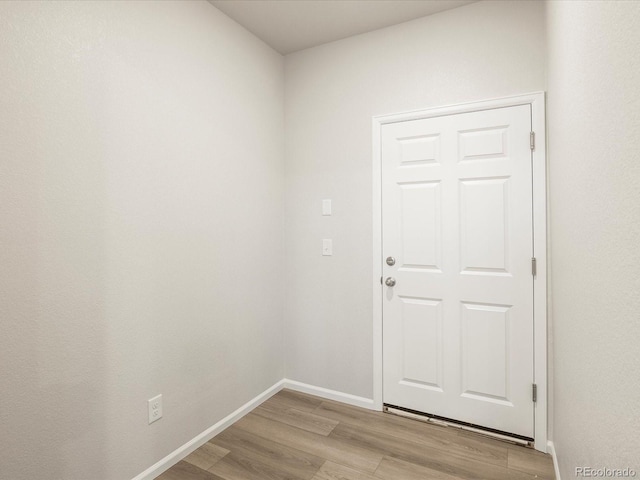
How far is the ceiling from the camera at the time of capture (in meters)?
2.18

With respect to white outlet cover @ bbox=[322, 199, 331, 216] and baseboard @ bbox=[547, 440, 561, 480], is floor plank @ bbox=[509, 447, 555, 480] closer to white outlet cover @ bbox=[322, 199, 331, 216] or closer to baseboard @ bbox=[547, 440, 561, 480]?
baseboard @ bbox=[547, 440, 561, 480]

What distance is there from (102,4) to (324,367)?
2.55 m

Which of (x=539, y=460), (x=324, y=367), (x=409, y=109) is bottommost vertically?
(x=539, y=460)

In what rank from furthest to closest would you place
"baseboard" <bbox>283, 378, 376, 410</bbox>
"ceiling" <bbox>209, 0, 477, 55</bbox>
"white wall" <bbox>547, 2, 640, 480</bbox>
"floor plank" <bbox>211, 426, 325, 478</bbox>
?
1. "baseboard" <bbox>283, 378, 376, 410</bbox>
2. "ceiling" <bbox>209, 0, 477, 55</bbox>
3. "floor plank" <bbox>211, 426, 325, 478</bbox>
4. "white wall" <bbox>547, 2, 640, 480</bbox>

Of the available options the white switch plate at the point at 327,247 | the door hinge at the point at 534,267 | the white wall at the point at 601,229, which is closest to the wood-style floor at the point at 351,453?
the white wall at the point at 601,229

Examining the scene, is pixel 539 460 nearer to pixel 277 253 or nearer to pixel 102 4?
pixel 277 253

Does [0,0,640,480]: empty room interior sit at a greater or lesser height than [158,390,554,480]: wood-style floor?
greater

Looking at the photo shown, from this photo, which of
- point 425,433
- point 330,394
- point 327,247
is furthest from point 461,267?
point 330,394

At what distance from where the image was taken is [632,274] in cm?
56

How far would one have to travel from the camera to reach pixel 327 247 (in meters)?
2.66

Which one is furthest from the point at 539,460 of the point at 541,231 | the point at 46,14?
the point at 46,14

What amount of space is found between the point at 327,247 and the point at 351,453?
136 centimetres

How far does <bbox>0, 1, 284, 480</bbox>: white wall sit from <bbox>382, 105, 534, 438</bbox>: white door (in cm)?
104

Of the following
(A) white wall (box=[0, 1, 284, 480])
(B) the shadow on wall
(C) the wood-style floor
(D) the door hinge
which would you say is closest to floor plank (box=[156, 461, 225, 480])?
(C) the wood-style floor
